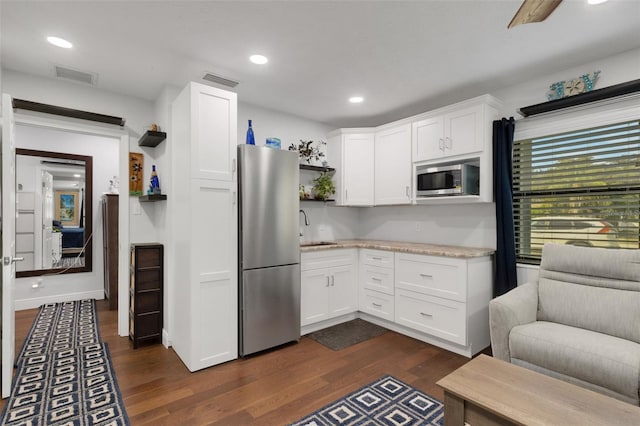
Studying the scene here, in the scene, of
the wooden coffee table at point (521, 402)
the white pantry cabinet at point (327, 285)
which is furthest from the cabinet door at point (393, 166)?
the wooden coffee table at point (521, 402)

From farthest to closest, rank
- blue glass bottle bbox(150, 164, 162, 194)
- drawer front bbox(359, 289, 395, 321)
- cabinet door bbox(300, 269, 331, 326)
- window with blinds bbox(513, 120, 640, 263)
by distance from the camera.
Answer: drawer front bbox(359, 289, 395, 321), cabinet door bbox(300, 269, 331, 326), blue glass bottle bbox(150, 164, 162, 194), window with blinds bbox(513, 120, 640, 263)

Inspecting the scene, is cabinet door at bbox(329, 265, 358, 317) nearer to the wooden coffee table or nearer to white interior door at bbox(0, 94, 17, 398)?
the wooden coffee table

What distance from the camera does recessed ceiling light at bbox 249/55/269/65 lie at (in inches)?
104

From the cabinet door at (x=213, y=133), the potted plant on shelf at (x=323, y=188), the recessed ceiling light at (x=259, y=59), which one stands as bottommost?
the potted plant on shelf at (x=323, y=188)

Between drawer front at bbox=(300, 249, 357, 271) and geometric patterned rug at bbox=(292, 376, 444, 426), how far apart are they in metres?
1.38

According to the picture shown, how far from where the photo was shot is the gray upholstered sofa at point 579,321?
1.90 meters

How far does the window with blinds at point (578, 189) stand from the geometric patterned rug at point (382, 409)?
1.83m

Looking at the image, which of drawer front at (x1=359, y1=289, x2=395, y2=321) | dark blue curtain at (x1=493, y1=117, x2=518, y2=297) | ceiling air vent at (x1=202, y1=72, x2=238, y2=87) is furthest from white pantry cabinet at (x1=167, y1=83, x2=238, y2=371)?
dark blue curtain at (x1=493, y1=117, x2=518, y2=297)

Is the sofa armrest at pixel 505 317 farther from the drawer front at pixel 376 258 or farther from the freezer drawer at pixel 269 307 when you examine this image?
the freezer drawer at pixel 269 307

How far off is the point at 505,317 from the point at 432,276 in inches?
33.1

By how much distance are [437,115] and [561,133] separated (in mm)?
1129

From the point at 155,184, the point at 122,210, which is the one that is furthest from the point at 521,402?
the point at 122,210

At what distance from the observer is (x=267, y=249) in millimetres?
3027

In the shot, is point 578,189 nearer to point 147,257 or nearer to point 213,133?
point 213,133
